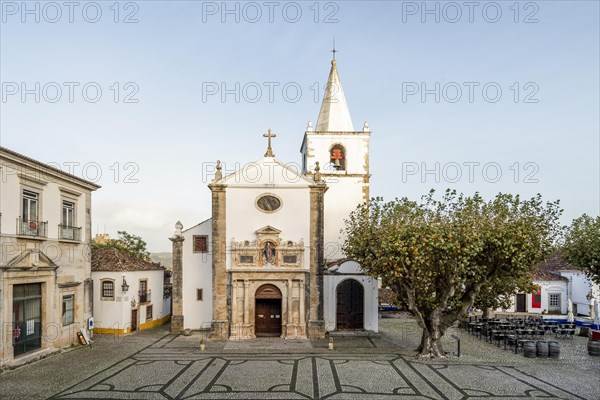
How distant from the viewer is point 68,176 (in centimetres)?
2467

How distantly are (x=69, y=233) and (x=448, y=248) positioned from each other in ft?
61.6

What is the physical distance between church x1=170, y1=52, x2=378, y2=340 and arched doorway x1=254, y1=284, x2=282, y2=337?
0.06m

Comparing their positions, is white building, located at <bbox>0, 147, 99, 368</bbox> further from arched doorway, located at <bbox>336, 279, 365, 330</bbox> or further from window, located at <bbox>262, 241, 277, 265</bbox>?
arched doorway, located at <bbox>336, 279, 365, 330</bbox>

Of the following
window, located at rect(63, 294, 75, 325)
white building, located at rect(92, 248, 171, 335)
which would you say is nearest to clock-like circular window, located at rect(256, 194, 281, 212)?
white building, located at rect(92, 248, 171, 335)

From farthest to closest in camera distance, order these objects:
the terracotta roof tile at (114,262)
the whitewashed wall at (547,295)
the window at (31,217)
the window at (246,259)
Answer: the whitewashed wall at (547,295) < the terracotta roof tile at (114,262) < the window at (246,259) < the window at (31,217)

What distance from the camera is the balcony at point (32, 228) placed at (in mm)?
20734

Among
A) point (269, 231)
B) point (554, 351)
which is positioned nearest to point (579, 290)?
point (554, 351)

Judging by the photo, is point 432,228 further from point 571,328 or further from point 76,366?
point 76,366

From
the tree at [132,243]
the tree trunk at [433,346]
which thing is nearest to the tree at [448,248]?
the tree trunk at [433,346]

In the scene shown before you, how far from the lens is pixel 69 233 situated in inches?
984

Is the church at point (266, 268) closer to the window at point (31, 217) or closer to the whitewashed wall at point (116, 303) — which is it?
the whitewashed wall at point (116, 303)

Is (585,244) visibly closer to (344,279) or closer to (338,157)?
(344,279)

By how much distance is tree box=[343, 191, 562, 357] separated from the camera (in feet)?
68.1

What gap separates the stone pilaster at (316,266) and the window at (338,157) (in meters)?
6.13
